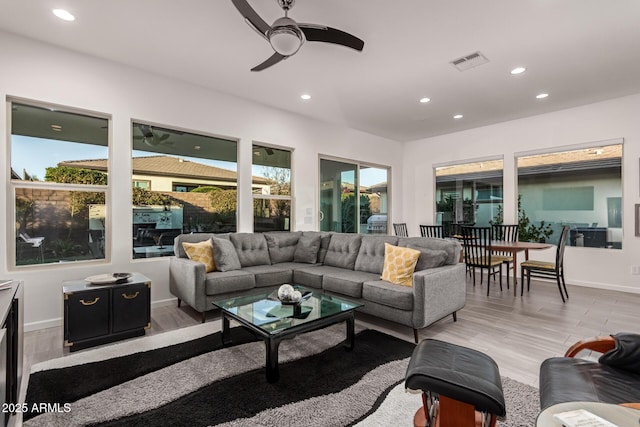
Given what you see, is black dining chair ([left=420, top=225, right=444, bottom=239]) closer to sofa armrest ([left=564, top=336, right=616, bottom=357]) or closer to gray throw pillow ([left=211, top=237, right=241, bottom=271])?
gray throw pillow ([left=211, top=237, right=241, bottom=271])

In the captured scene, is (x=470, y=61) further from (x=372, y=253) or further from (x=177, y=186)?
(x=177, y=186)

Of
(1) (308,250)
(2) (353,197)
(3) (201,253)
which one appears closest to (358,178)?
(2) (353,197)

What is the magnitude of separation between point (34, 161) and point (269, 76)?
2.78 m

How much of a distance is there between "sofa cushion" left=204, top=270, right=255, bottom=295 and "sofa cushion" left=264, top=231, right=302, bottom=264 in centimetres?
80

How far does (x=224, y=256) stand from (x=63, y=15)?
273 cm

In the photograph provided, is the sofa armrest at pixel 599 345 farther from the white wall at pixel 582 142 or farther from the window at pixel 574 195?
the window at pixel 574 195

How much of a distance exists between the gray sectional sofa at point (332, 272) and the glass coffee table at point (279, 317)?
474mm

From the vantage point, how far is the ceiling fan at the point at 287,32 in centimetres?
223

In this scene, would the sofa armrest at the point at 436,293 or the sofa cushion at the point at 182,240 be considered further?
the sofa cushion at the point at 182,240

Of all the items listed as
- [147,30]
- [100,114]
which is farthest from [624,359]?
[100,114]

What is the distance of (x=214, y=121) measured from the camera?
4461 mm

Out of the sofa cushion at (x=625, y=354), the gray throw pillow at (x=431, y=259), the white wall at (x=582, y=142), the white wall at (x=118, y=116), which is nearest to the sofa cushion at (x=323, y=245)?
the white wall at (x=118, y=116)

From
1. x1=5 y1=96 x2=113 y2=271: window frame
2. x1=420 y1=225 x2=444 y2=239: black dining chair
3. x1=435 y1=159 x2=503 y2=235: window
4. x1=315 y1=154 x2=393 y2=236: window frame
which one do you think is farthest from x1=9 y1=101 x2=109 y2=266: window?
x1=435 y1=159 x2=503 y2=235: window

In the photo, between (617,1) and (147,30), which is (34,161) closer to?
(147,30)
